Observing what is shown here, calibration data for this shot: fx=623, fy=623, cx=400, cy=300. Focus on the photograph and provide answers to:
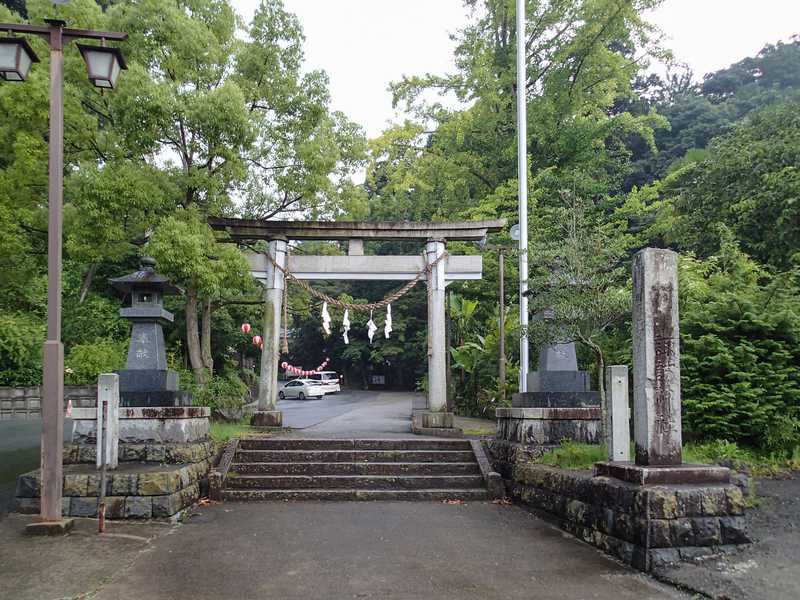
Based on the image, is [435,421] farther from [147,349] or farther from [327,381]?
[327,381]

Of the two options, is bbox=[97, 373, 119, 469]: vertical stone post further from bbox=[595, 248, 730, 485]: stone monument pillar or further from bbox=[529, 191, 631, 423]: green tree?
bbox=[595, 248, 730, 485]: stone monument pillar

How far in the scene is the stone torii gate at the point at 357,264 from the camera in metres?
13.3

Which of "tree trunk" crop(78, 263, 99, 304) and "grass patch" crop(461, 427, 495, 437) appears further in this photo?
"tree trunk" crop(78, 263, 99, 304)

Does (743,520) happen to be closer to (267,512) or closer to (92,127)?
(267,512)

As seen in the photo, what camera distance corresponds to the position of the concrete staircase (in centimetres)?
939

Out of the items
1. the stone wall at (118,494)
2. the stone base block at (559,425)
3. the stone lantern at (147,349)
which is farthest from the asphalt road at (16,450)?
the stone base block at (559,425)

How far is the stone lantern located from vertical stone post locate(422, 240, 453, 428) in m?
5.17

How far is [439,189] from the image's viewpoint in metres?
25.5

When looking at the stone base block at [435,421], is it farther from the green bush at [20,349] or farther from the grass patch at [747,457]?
the green bush at [20,349]

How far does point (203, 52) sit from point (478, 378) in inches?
490

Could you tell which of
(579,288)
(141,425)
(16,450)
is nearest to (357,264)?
(141,425)

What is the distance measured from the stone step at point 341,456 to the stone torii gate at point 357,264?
8.11 feet

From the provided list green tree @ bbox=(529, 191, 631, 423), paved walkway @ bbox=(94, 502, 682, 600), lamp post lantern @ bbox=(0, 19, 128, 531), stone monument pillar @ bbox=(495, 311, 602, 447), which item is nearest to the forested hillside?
green tree @ bbox=(529, 191, 631, 423)

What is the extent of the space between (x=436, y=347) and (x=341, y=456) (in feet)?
12.2
